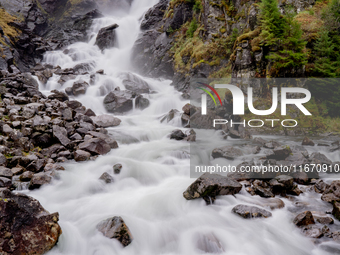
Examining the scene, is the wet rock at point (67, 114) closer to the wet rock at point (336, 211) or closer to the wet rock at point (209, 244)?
the wet rock at point (209, 244)

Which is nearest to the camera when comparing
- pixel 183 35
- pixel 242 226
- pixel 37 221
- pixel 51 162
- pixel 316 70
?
pixel 37 221

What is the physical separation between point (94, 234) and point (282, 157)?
6.43 meters

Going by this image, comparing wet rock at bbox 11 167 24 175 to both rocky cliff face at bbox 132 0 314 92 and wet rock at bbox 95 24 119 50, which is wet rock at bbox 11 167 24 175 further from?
wet rock at bbox 95 24 119 50

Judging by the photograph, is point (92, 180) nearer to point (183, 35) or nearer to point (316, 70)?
point (316, 70)

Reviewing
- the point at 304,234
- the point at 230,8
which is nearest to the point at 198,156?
the point at 304,234

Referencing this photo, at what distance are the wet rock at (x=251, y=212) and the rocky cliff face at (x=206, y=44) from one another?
29.4 ft

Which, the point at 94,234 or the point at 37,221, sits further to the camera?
the point at 94,234

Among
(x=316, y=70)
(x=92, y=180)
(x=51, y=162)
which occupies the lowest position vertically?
(x=92, y=180)

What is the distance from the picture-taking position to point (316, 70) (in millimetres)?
10875

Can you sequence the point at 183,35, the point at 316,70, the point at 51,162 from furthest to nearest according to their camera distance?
the point at 183,35 → the point at 316,70 → the point at 51,162

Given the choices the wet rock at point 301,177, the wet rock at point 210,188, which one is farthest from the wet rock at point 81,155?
the wet rock at point 301,177

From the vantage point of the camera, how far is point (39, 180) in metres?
5.84

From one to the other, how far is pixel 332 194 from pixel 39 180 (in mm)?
8103

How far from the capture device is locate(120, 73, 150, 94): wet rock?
18.8 metres
